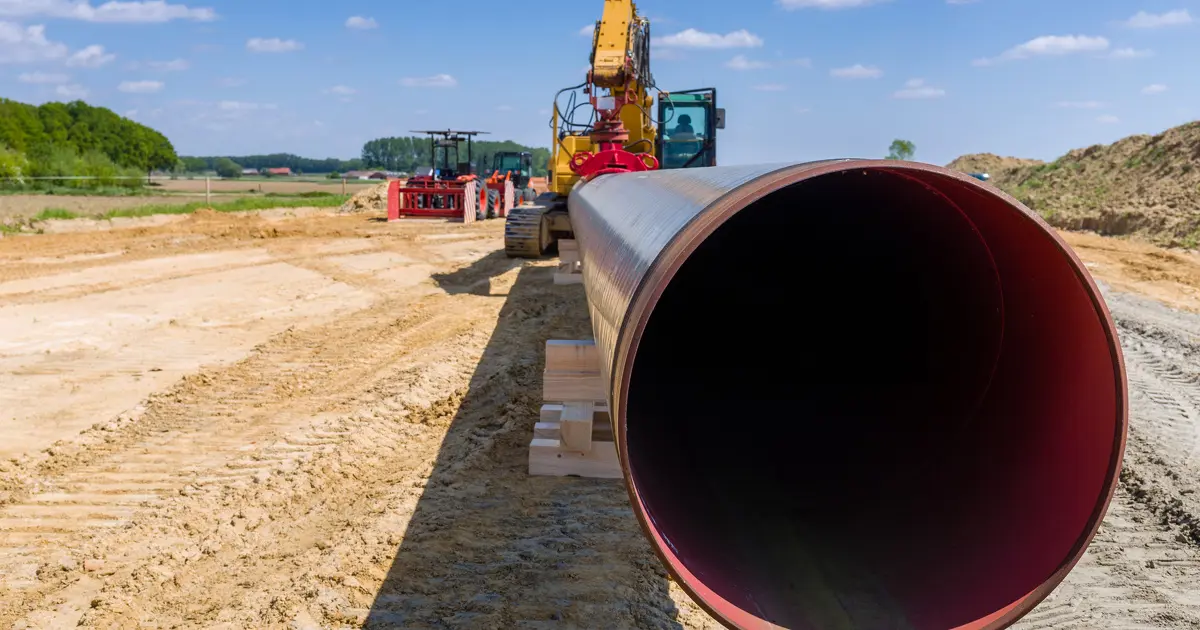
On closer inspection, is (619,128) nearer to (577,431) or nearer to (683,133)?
(683,133)

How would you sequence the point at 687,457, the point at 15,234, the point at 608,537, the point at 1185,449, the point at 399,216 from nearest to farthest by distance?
the point at 687,457 → the point at 608,537 → the point at 1185,449 → the point at 15,234 → the point at 399,216

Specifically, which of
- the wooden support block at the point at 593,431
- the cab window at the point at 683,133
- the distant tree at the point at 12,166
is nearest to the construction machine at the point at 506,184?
the cab window at the point at 683,133

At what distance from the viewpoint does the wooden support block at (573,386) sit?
5043mm

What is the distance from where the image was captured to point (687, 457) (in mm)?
3455

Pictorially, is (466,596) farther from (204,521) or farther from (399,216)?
(399,216)

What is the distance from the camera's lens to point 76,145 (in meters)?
65.4

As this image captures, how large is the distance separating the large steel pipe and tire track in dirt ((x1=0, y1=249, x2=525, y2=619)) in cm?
276

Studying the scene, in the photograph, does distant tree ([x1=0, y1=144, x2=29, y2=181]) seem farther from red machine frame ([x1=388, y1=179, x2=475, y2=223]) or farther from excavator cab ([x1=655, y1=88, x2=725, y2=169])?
excavator cab ([x1=655, y1=88, x2=725, y2=169])

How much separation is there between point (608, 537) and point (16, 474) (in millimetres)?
3619

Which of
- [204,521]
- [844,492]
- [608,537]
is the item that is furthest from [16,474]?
[844,492]

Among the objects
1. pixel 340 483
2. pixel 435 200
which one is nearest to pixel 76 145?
pixel 435 200

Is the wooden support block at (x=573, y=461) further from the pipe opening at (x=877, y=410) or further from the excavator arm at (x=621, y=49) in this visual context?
the excavator arm at (x=621, y=49)

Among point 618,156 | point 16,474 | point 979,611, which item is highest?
point 618,156

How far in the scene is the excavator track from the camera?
44.3 feet
